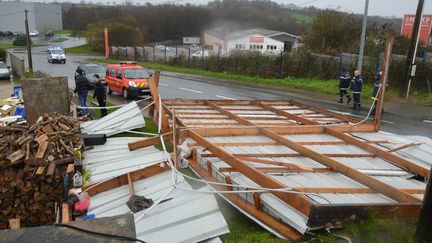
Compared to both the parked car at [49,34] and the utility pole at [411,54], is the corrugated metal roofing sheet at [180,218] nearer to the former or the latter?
the utility pole at [411,54]

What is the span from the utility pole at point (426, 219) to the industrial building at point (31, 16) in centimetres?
9926

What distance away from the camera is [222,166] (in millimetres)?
6289

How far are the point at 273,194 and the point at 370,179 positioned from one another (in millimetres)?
1501

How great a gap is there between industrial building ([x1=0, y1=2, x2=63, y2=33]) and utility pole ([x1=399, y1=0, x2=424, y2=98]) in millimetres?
89923

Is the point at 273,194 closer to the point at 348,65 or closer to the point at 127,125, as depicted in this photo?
the point at 127,125

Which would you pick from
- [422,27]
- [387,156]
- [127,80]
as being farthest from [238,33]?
[387,156]

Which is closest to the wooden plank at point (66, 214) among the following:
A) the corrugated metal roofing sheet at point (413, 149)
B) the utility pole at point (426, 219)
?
the utility pole at point (426, 219)

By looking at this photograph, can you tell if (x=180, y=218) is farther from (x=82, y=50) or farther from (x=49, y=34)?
(x=49, y=34)

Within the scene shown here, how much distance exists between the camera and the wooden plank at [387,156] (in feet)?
20.2

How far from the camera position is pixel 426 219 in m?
4.28

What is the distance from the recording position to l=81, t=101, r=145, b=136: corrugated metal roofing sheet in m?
10.7

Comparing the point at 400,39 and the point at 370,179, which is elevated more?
the point at 400,39

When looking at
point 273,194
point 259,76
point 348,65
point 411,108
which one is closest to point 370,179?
point 273,194

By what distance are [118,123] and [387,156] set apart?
24.2 feet
